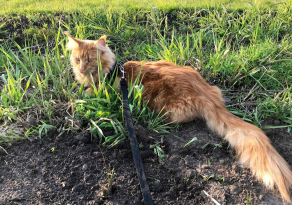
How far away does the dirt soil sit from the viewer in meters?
1.63

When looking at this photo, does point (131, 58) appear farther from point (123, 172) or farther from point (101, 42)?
point (123, 172)

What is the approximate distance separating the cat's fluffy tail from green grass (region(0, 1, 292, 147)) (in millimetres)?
340

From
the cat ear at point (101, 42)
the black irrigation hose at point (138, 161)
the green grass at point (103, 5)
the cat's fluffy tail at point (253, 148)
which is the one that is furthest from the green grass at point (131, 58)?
the cat ear at point (101, 42)

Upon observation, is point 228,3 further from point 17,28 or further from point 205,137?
point 17,28

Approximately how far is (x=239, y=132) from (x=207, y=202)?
0.69m

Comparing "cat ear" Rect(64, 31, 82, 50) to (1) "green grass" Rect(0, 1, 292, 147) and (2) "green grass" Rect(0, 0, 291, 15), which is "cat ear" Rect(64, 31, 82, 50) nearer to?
(1) "green grass" Rect(0, 1, 292, 147)

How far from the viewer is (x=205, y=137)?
2.12 meters

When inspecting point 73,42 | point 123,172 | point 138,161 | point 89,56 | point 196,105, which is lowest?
point 123,172

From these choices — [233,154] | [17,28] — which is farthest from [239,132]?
[17,28]

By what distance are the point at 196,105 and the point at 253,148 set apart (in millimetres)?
633

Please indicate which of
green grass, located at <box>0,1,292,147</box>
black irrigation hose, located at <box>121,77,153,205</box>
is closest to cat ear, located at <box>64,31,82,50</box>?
green grass, located at <box>0,1,292,147</box>

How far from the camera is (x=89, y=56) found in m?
2.54

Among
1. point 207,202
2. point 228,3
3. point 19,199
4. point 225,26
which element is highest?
point 228,3

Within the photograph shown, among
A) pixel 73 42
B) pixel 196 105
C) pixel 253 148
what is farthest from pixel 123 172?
pixel 73 42
